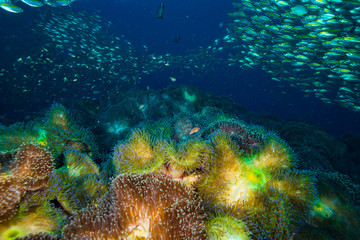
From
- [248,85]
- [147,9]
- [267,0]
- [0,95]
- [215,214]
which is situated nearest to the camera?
[215,214]

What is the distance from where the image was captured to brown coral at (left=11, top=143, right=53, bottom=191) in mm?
2600

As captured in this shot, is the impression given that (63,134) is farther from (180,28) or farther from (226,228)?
(180,28)

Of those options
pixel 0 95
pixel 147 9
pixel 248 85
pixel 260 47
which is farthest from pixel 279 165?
pixel 248 85

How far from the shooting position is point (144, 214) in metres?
2.30

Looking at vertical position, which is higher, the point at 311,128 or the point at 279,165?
the point at 279,165

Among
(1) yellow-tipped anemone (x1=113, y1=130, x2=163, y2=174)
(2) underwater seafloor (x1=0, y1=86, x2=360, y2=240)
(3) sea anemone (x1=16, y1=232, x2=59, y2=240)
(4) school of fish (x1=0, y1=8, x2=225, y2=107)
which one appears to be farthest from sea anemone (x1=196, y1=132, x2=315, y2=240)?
(4) school of fish (x1=0, y1=8, x2=225, y2=107)

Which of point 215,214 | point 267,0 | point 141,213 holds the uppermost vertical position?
point 267,0

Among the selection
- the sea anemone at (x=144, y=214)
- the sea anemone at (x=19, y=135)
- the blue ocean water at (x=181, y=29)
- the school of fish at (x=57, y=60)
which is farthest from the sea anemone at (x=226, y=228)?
the blue ocean water at (x=181, y=29)

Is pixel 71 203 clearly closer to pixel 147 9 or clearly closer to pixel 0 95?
pixel 0 95

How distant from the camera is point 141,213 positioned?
231cm

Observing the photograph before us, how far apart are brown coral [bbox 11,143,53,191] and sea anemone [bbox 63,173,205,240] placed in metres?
0.88

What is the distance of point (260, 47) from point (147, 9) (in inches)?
3434

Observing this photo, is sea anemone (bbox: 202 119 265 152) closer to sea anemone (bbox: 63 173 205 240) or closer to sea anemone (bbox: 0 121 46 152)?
sea anemone (bbox: 63 173 205 240)

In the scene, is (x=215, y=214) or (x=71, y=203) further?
(x=71, y=203)
